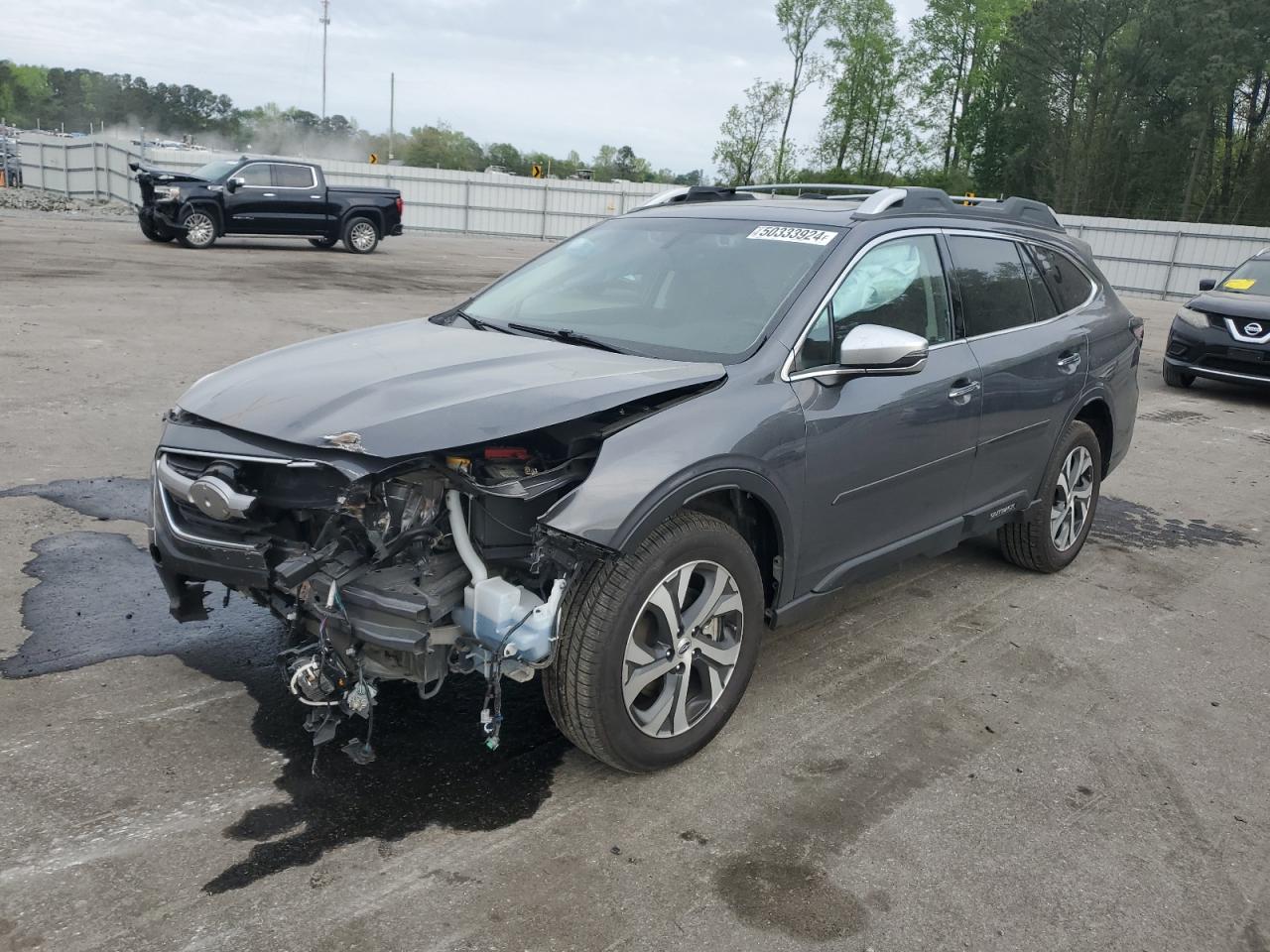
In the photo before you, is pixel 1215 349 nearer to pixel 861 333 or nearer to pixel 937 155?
pixel 861 333

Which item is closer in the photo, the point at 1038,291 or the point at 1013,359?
the point at 1013,359

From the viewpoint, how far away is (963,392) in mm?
4309

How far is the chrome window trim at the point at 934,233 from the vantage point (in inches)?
143

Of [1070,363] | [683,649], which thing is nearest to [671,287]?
[683,649]

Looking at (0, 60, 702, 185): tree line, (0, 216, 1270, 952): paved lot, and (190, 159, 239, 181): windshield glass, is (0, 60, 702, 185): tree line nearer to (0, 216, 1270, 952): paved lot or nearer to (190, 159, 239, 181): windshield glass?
(190, 159, 239, 181): windshield glass

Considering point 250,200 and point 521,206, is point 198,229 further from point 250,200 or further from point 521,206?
point 521,206

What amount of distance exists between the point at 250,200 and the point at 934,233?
729 inches

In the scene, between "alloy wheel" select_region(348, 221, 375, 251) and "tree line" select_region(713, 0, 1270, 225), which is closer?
"alloy wheel" select_region(348, 221, 375, 251)

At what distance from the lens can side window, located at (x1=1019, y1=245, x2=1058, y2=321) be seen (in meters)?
5.04

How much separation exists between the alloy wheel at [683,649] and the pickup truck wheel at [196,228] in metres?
18.9

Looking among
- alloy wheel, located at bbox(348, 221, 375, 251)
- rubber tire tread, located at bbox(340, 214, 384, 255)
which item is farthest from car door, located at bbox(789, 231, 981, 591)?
alloy wheel, located at bbox(348, 221, 375, 251)

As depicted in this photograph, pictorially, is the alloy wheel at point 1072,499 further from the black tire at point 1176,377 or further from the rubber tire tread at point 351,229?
the rubber tire tread at point 351,229

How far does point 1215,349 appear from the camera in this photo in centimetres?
1169

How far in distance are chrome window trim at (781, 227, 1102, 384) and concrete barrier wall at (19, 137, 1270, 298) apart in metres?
25.0
